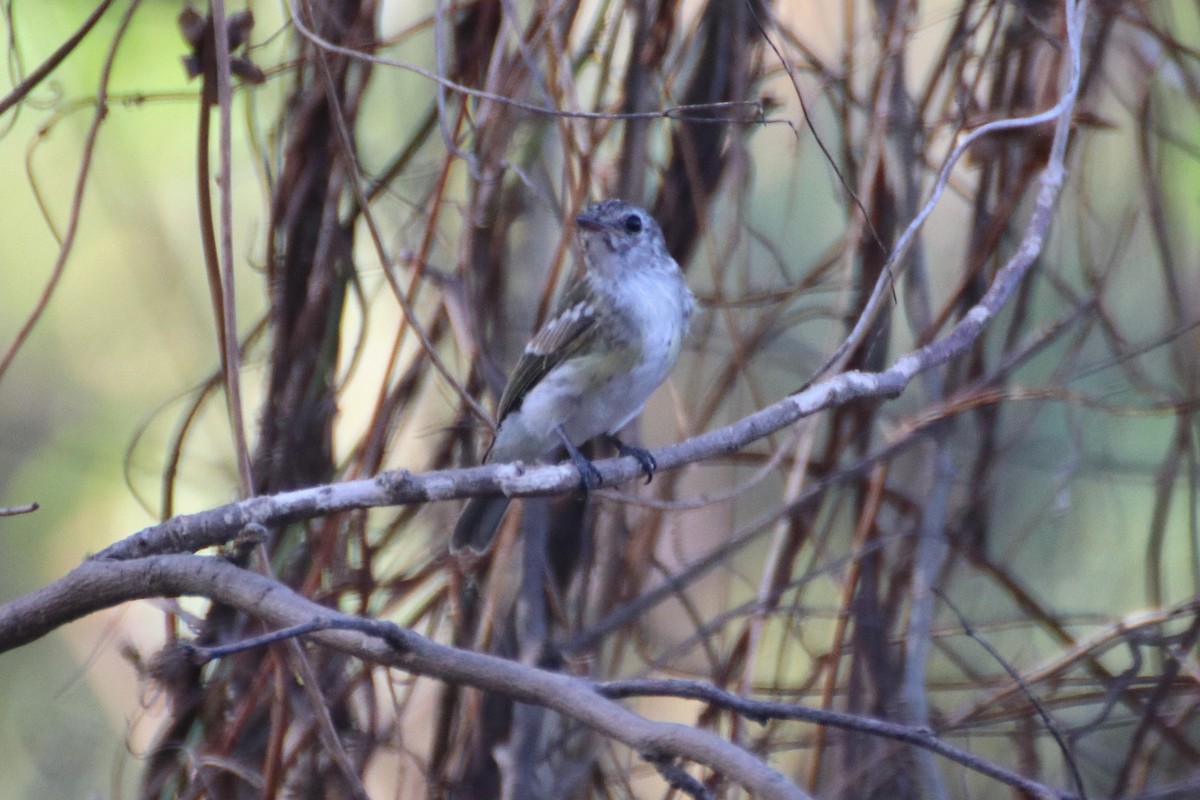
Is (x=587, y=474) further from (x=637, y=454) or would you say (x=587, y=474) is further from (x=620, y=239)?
(x=620, y=239)

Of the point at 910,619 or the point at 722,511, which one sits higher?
the point at 722,511

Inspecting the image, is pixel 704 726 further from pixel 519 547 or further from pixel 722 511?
pixel 722 511

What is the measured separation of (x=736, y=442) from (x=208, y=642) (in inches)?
55.2

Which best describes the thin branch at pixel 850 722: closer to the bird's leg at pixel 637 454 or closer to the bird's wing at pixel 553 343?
the bird's leg at pixel 637 454

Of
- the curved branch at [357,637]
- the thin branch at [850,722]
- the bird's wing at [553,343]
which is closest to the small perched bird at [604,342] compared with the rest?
the bird's wing at [553,343]

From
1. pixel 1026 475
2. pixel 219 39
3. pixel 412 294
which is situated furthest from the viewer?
pixel 1026 475

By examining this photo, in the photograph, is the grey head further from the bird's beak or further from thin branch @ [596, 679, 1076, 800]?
thin branch @ [596, 679, 1076, 800]

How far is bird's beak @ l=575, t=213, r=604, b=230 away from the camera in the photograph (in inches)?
115

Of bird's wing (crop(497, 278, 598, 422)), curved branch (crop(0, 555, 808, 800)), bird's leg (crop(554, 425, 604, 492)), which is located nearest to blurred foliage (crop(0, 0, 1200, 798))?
bird's wing (crop(497, 278, 598, 422))

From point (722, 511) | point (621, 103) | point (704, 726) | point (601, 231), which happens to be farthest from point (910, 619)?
point (722, 511)

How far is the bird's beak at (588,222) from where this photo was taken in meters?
2.91

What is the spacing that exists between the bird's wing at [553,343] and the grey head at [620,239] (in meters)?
0.10

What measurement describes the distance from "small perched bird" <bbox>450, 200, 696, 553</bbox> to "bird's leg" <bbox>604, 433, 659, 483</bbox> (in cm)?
4

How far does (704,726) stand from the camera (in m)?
2.74
